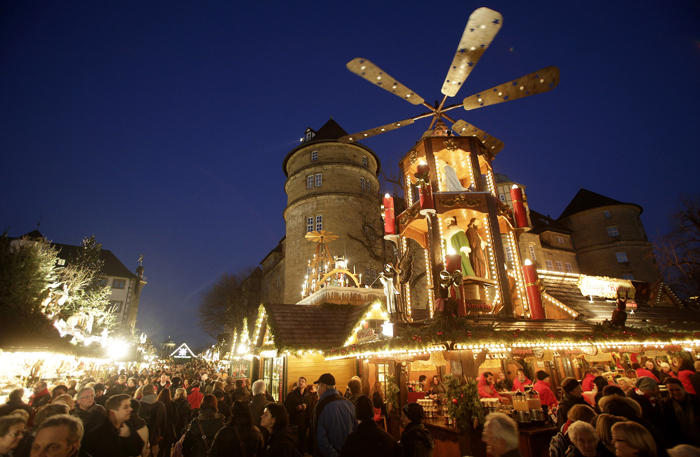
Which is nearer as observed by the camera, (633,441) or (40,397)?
(633,441)

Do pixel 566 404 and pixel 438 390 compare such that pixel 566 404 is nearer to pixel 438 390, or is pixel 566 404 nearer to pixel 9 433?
pixel 438 390

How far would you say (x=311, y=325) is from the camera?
45.8 feet

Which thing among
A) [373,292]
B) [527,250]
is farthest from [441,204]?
[527,250]

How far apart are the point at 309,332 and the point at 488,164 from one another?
9.07 m

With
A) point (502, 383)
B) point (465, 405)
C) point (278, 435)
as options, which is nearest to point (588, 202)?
point (502, 383)

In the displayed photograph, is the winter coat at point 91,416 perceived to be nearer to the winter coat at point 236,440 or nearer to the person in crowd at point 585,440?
the winter coat at point 236,440

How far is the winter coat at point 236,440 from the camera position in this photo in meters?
4.05

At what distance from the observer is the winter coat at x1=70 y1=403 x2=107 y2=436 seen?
217 inches

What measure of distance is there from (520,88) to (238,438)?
29.1 ft

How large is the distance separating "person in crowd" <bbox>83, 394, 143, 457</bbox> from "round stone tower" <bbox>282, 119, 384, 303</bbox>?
21727mm

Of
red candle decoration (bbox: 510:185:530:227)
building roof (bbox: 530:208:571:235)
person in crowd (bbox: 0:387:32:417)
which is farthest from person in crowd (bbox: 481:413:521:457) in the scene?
building roof (bbox: 530:208:571:235)

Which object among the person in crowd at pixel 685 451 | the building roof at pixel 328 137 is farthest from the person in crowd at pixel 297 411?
the building roof at pixel 328 137

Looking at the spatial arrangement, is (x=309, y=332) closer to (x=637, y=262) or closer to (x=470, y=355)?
(x=470, y=355)

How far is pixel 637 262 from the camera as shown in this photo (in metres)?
34.2
